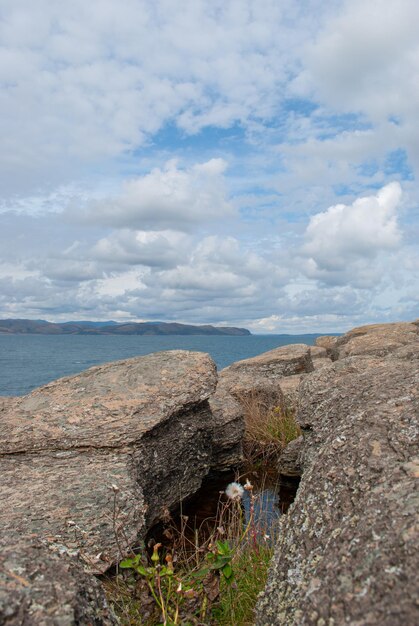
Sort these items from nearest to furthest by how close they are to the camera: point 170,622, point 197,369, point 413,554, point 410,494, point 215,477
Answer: point 413,554, point 410,494, point 170,622, point 197,369, point 215,477

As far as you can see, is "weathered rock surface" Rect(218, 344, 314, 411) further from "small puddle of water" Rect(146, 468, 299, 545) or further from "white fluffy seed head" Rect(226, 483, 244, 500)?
"white fluffy seed head" Rect(226, 483, 244, 500)

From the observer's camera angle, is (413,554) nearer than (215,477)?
Yes

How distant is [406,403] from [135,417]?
4.76m

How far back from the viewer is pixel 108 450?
7648 millimetres

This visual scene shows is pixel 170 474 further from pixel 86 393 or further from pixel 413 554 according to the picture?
pixel 413 554

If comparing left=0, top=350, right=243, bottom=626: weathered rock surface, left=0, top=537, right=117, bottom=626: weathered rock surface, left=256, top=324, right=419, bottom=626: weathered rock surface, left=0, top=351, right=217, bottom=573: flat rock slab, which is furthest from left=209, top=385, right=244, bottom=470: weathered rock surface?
left=0, top=537, right=117, bottom=626: weathered rock surface

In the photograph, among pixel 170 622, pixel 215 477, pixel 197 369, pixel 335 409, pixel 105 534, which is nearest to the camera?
pixel 170 622

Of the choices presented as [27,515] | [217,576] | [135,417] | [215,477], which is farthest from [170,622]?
[215,477]

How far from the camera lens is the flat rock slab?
6.04 meters

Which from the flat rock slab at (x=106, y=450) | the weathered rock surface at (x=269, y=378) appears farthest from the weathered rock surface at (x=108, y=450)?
the weathered rock surface at (x=269, y=378)

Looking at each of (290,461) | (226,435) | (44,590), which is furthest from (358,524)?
(226,435)

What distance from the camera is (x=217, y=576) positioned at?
4250mm

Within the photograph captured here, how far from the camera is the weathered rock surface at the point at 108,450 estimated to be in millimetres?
5980

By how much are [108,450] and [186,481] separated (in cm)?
190
